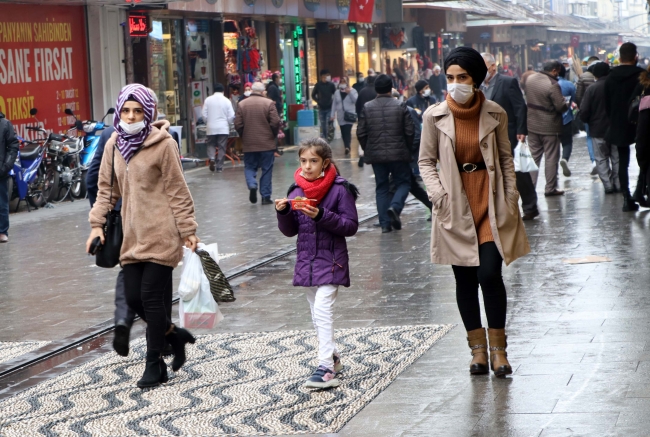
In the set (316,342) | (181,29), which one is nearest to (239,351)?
(316,342)

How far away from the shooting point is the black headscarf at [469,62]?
226 inches

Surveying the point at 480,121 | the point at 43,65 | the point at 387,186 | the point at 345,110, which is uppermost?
the point at 43,65

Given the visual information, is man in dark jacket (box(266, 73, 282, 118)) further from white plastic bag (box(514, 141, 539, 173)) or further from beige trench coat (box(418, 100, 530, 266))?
beige trench coat (box(418, 100, 530, 266))

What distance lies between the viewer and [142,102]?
5.96m

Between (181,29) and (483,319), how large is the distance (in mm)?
18065

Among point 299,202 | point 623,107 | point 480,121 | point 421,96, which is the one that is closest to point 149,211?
point 299,202

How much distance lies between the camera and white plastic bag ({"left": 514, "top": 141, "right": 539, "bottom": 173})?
12.1 metres

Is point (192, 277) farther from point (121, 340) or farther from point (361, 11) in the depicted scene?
point (361, 11)

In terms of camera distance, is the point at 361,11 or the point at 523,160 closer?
the point at 523,160

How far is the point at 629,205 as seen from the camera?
12.5m

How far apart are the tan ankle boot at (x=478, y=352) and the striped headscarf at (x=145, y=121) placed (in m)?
2.06

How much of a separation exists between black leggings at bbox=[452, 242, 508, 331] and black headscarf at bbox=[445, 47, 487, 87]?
88 centimetres

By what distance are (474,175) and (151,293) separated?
1.84m

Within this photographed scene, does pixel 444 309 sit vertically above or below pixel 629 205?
below
